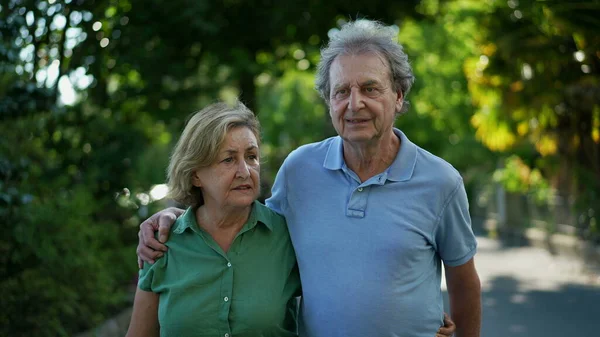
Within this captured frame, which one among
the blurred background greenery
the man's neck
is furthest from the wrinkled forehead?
the blurred background greenery

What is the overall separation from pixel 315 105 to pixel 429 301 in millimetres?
25534

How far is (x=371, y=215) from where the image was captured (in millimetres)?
3182

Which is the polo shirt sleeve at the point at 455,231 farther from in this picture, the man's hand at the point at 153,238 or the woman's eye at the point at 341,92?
the man's hand at the point at 153,238

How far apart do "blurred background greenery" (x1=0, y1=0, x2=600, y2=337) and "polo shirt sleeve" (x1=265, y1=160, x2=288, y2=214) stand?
186 cm

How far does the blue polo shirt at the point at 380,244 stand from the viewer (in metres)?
3.16

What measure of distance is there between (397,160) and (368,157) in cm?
11

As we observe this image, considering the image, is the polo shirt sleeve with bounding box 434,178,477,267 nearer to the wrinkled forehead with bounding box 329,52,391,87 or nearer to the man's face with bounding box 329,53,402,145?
the man's face with bounding box 329,53,402,145

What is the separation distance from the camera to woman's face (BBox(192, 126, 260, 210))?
3287mm

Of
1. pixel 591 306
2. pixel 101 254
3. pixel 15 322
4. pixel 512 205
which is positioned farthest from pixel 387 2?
pixel 512 205

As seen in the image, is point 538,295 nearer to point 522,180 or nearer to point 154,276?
point 154,276

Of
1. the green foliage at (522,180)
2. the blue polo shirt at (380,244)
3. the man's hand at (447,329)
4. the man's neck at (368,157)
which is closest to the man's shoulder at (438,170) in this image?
the blue polo shirt at (380,244)

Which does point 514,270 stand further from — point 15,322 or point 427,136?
point 427,136

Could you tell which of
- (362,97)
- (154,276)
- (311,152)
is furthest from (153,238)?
(362,97)

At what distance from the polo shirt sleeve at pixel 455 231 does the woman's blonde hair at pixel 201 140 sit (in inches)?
30.6
